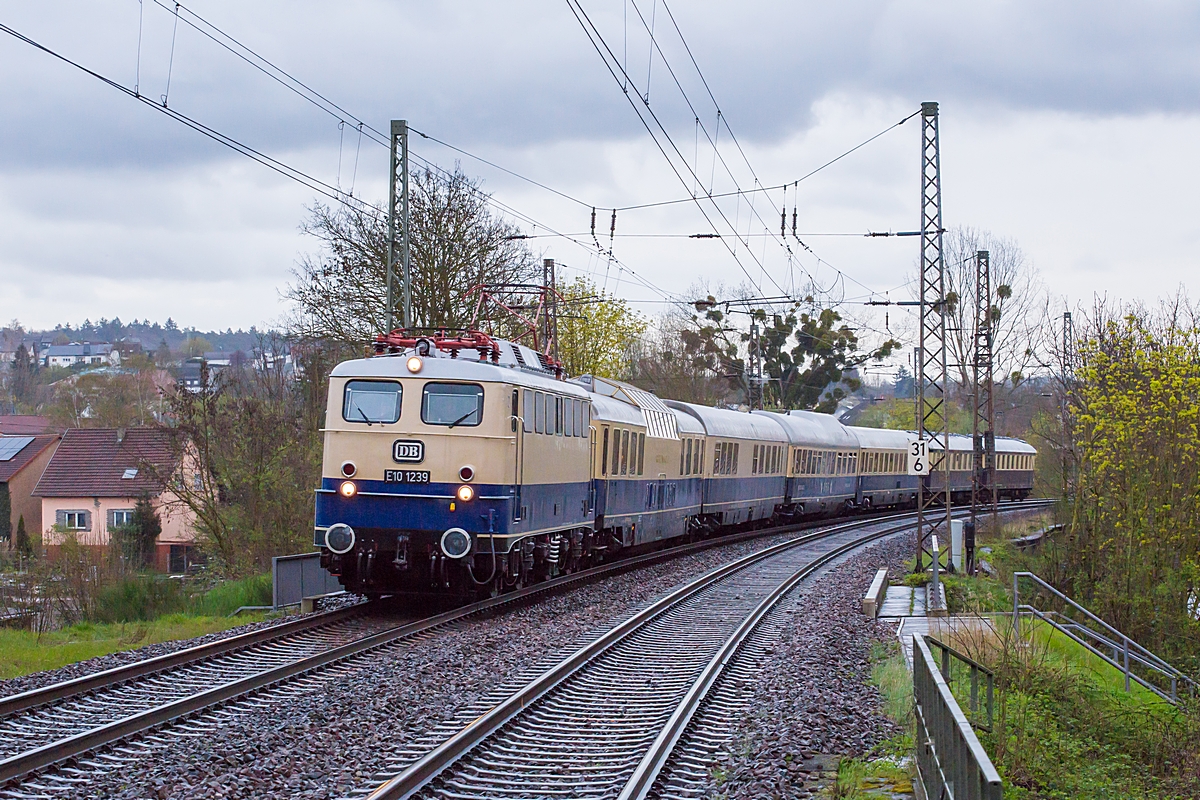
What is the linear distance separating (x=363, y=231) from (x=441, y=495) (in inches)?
708

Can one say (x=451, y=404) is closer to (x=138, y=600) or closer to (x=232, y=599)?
(x=232, y=599)

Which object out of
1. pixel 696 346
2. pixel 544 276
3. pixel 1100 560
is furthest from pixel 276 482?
pixel 696 346

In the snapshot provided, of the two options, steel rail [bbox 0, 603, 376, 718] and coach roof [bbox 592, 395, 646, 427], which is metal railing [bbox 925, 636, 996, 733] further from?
coach roof [bbox 592, 395, 646, 427]

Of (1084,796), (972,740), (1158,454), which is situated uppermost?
(1158,454)

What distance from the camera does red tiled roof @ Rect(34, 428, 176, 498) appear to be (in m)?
54.8

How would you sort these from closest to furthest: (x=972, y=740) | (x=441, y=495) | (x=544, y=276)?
(x=972, y=740) → (x=441, y=495) → (x=544, y=276)

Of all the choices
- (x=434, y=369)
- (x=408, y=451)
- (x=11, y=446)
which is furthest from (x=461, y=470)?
(x=11, y=446)

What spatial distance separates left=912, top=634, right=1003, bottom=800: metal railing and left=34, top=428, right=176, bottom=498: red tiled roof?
5021cm

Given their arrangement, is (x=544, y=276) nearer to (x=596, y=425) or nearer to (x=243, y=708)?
(x=596, y=425)

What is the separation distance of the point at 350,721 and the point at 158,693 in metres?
1.99

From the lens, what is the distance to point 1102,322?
106ft

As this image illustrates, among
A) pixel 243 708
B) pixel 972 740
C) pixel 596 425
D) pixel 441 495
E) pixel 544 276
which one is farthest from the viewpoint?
pixel 544 276

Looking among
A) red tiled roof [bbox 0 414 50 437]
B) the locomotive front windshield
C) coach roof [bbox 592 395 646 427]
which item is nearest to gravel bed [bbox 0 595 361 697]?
the locomotive front windshield

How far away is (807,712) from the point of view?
10016 mm
